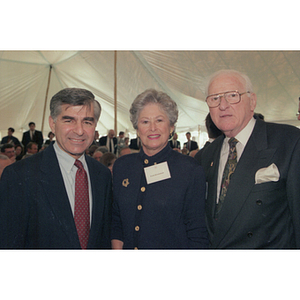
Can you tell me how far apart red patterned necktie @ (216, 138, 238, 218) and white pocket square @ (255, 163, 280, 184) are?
16 centimetres

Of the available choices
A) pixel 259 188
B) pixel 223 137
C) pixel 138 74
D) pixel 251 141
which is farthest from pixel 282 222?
pixel 138 74

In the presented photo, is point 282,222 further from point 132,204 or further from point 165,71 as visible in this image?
point 165,71

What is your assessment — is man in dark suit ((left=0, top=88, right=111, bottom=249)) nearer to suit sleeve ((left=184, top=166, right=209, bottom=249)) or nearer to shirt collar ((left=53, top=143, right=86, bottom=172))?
shirt collar ((left=53, top=143, right=86, bottom=172))

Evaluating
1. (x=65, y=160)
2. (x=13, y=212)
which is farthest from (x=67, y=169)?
(x=13, y=212)

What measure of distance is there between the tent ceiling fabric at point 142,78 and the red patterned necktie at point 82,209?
9.84 feet

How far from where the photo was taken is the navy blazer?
151 cm

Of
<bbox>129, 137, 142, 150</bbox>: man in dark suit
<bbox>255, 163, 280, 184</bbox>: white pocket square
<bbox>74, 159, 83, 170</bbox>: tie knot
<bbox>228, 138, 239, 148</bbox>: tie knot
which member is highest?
<bbox>129, 137, 142, 150</bbox>: man in dark suit

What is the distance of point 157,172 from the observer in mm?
1604

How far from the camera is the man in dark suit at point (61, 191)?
1.34 m

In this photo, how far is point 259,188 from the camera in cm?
144

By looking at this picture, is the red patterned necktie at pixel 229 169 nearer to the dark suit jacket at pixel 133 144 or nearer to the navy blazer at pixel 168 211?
the navy blazer at pixel 168 211

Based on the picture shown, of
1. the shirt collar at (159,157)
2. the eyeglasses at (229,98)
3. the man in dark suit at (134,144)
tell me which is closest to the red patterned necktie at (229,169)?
the eyeglasses at (229,98)

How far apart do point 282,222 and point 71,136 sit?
1248 millimetres

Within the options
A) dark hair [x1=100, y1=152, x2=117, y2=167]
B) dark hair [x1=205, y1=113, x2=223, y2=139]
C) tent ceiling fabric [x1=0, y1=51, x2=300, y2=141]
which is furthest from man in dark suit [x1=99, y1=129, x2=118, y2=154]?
dark hair [x1=205, y1=113, x2=223, y2=139]
